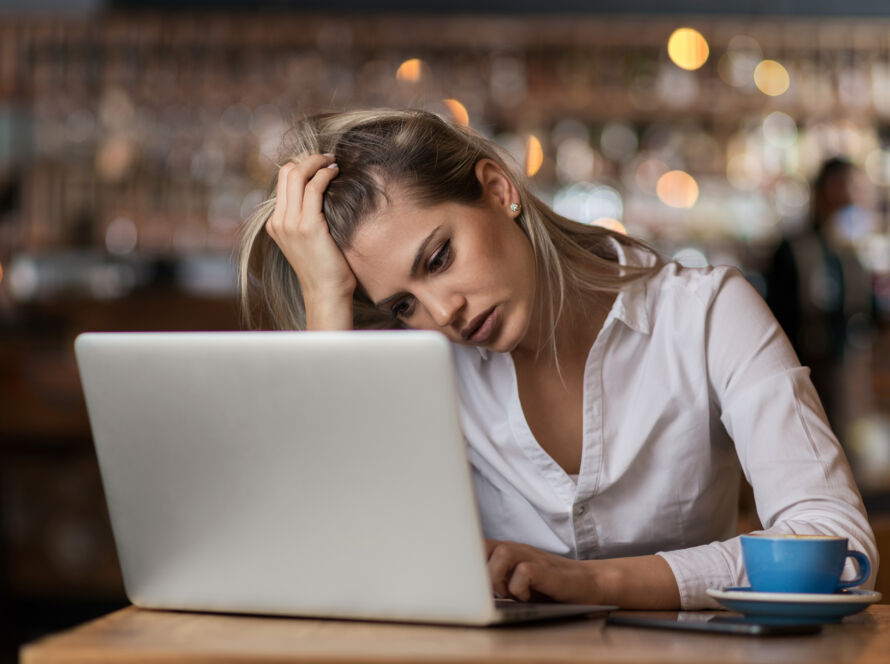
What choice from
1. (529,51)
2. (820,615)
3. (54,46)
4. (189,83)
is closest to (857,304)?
(529,51)

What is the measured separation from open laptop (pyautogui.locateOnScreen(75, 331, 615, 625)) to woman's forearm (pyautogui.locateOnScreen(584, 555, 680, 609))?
0.37ft

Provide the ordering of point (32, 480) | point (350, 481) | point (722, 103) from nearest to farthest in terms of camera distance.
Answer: point (350, 481), point (32, 480), point (722, 103)

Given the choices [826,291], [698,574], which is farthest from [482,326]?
[826,291]

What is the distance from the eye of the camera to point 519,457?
1502mm

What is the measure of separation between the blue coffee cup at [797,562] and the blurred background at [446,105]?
14.8 feet

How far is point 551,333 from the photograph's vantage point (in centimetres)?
155

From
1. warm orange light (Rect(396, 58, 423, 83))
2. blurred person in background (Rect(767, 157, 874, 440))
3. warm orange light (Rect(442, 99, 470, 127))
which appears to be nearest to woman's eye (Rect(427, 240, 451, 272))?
blurred person in background (Rect(767, 157, 874, 440))

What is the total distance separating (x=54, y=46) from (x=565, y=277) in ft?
15.8

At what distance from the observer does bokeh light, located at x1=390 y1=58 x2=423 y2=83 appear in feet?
18.1

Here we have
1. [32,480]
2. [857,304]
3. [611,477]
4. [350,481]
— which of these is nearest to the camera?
[350,481]

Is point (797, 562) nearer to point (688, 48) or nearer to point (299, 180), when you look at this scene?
point (299, 180)

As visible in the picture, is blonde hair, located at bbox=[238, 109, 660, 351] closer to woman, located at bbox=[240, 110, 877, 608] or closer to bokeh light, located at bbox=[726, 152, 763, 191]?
woman, located at bbox=[240, 110, 877, 608]

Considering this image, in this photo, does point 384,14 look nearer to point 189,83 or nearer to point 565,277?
point 189,83

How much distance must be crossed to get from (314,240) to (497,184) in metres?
0.27
